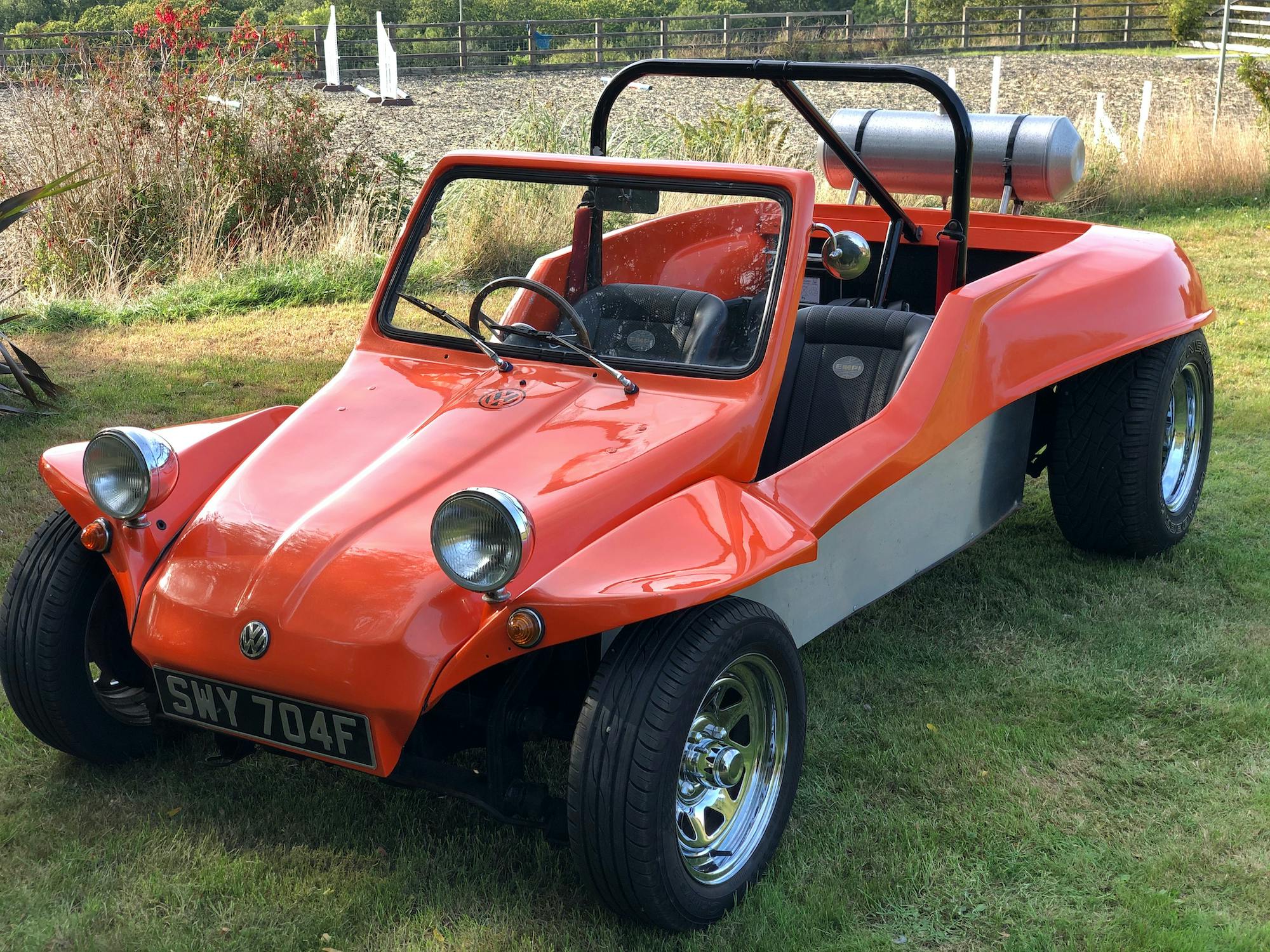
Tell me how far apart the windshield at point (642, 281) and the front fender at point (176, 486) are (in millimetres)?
561

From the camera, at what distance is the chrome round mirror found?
3588 millimetres

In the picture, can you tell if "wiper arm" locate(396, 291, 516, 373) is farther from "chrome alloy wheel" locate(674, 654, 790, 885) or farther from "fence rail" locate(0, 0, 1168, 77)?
"fence rail" locate(0, 0, 1168, 77)

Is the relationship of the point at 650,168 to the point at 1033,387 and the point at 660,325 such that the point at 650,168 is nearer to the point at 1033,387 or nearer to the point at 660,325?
the point at 660,325

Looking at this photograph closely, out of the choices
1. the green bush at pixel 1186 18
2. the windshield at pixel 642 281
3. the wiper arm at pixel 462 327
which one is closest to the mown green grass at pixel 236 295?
the windshield at pixel 642 281

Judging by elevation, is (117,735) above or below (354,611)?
below

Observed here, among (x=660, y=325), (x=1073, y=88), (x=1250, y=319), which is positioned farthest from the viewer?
(x=1073, y=88)

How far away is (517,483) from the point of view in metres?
2.91

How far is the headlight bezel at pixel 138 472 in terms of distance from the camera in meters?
2.97

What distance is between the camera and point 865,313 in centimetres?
379

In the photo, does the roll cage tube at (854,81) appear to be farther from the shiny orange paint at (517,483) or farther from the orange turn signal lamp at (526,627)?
the orange turn signal lamp at (526,627)

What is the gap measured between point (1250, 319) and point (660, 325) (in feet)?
17.6

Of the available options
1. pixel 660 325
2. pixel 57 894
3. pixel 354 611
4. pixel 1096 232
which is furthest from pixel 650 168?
pixel 57 894

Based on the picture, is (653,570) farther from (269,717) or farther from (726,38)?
(726,38)

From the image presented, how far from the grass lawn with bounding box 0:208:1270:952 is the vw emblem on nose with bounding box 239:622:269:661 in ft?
1.79
